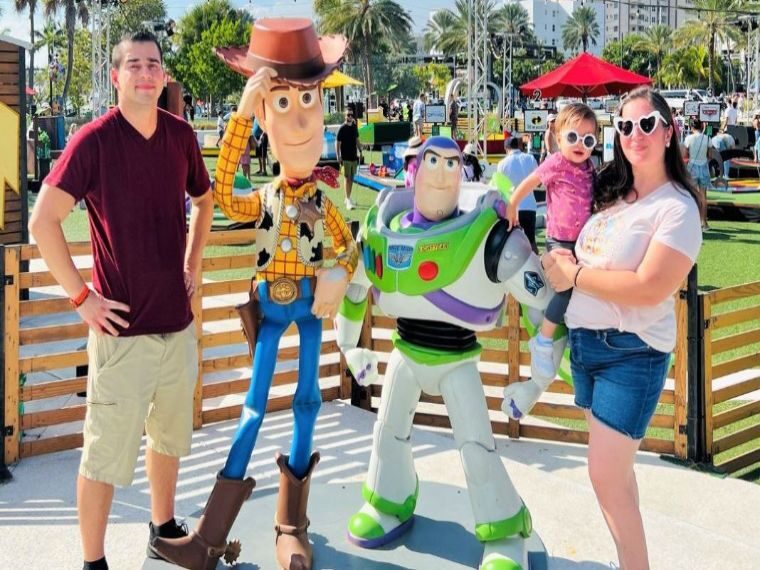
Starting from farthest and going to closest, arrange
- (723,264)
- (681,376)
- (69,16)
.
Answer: (69,16), (723,264), (681,376)

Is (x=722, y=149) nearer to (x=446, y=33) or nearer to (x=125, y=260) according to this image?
(x=125, y=260)

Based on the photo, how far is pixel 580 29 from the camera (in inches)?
5182

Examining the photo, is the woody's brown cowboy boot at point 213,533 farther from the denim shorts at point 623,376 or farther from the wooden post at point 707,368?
the wooden post at point 707,368

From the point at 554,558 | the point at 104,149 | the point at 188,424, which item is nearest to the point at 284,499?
the point at 188,424

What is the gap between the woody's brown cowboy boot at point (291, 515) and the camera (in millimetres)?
3572

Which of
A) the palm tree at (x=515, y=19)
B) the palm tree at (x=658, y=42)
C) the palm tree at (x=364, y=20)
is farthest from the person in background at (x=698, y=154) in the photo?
the palm tree at (x=515, y=19)

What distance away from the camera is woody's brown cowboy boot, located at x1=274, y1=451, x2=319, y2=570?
11.7ft

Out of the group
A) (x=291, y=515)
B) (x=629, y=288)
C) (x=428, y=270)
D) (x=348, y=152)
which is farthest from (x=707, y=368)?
(x=348, y=152)

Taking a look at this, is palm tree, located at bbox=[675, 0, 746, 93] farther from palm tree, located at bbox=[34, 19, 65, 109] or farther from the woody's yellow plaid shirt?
the woody's yellow plaid shirt

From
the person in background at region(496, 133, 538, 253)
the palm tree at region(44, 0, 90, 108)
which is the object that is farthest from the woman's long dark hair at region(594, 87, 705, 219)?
the palm tree at region(44, 0, 90, 108)

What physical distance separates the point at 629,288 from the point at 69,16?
58953mm

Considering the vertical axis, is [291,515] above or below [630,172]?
below

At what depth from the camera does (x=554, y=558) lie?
3.83 metres

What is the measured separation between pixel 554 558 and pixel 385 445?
2.88 feet
